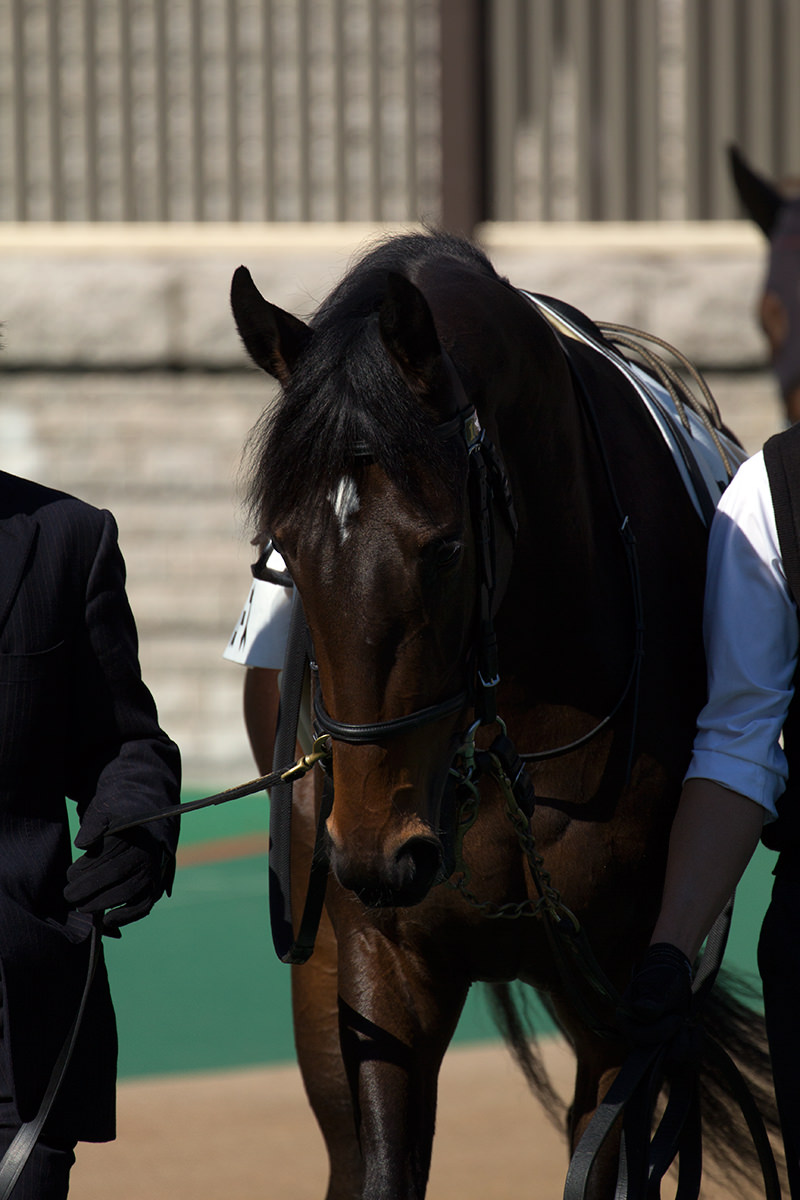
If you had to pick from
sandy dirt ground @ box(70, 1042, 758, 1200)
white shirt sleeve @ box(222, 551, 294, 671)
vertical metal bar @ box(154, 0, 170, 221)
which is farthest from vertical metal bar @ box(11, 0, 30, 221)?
white shirt sleeve @ box(222, 551, 294, 671)

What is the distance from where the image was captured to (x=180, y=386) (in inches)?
304

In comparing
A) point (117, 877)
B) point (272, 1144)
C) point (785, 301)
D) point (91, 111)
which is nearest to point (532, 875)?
point (117, 877)

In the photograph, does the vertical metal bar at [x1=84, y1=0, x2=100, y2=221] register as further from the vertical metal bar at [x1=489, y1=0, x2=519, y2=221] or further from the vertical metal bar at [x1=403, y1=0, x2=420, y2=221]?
the vertical metal bar at [x1=489, y1=0, x2=519, y2=221]

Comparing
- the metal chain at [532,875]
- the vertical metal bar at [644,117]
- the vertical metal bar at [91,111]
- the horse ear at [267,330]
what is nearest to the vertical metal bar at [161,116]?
the vertical metal bar at [91,111]

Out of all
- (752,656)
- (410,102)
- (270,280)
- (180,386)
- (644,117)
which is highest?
(410,102)

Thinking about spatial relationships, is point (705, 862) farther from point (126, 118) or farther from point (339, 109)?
point (126, 118)

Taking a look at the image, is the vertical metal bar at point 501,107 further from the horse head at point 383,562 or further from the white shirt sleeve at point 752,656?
the horse head at point 383,562

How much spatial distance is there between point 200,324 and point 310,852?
16.7ft

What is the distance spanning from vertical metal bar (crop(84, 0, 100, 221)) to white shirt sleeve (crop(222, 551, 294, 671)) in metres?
5.51

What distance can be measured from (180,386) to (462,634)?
5.96 meters

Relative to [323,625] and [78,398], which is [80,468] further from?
[323,625]

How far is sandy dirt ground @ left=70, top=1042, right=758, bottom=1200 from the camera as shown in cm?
363

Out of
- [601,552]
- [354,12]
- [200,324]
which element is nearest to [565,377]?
[601,552]

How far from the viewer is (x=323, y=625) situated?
1932mm
